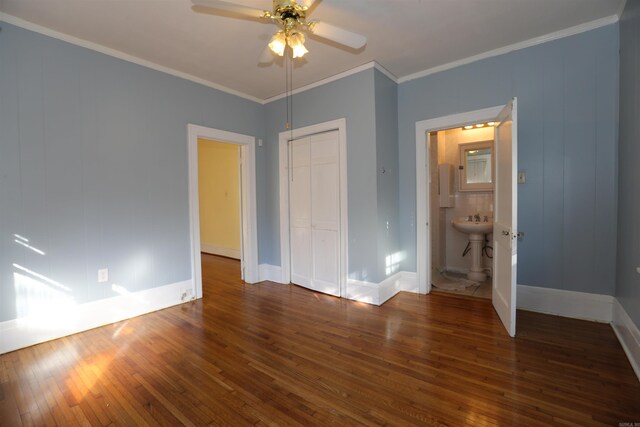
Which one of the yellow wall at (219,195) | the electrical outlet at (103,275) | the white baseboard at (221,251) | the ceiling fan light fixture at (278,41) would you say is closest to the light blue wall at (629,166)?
the ceiling fan light fixture at (278,41)

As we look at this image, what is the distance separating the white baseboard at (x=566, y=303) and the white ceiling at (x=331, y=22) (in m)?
2.55

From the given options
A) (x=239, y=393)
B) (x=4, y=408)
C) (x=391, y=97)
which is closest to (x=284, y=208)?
(x=391, y=97)

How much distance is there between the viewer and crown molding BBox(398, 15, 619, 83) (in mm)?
2605

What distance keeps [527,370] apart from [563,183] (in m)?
1.84

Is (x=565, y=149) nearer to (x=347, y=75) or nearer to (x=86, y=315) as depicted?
(x=347, y=75)

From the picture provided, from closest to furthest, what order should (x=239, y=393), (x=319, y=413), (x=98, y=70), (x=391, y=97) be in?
(x=319, y=413) < (x=239, y=393) < (x=98, y=70) < (x=391, y=97)

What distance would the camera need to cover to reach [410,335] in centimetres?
259

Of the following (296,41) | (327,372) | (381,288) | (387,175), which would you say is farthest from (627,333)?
(296,41)

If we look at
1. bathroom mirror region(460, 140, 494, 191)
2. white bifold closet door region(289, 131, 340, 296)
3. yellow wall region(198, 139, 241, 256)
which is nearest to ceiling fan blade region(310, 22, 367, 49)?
white bifold closet door region(289, 131, 340, 296)

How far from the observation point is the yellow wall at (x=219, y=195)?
617 cm

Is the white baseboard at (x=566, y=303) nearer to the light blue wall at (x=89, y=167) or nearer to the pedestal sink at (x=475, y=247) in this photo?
the pedestal sink at (x=475, y=247)

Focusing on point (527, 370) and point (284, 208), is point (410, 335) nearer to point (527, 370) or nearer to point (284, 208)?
point (527, 370)

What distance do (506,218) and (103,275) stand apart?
3.97 metres

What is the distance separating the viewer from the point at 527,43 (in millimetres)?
2916
